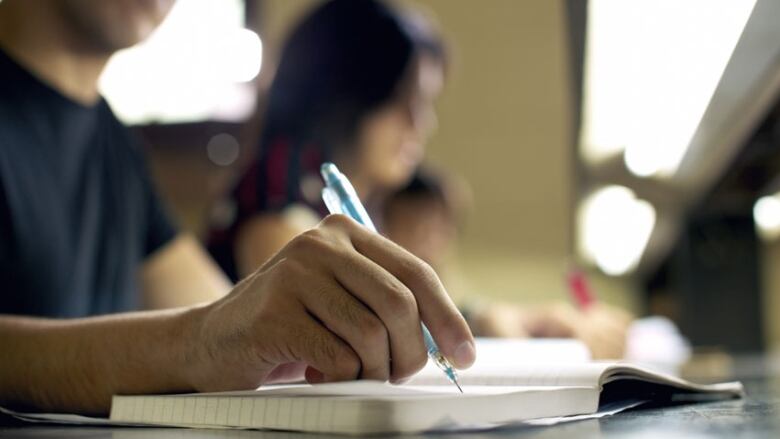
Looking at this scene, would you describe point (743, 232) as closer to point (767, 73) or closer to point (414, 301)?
point (767, 73)

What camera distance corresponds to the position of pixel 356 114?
4.52 feet

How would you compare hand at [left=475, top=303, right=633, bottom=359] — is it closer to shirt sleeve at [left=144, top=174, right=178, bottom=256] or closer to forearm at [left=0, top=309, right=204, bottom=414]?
shirt sleeve at [left=144, top=174, right=178, bottom=256]

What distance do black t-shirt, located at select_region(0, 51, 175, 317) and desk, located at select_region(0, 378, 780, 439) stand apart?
1.32 feet

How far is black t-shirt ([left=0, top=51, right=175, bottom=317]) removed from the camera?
864 mm

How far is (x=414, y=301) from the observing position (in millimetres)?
468

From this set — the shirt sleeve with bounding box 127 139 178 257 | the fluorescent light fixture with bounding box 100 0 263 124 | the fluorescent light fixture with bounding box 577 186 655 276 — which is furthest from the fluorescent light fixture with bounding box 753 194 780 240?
the fluorescent light fixture with bounding box 100 0 263 124

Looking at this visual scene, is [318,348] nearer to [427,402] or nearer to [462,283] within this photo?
[427,402]

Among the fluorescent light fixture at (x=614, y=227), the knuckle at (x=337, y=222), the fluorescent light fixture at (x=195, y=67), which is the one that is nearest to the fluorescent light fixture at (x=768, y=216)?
the fluorescent light fixture at (x=614, y=227)

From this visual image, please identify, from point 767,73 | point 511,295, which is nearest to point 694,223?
point 767,73

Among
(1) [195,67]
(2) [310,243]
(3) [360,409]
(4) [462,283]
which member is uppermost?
(1) [195,67]

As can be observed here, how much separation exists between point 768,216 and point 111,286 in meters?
1.78

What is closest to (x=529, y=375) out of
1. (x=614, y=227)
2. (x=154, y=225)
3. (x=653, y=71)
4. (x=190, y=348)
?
(x=190, y=348)

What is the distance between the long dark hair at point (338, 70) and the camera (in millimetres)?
1360

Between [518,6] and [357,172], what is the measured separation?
→ 1.93 m
